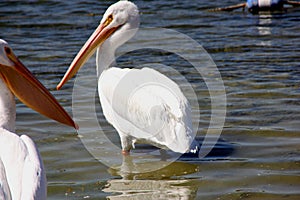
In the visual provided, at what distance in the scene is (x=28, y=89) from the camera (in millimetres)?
4020

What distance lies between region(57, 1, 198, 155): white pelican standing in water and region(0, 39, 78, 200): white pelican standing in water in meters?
1.22

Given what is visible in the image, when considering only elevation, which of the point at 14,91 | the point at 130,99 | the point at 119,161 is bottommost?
the point at 119,161

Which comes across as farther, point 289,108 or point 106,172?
point 289,108

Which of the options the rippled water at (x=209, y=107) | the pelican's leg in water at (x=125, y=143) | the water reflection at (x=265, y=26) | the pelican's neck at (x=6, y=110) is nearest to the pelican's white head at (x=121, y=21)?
the rippled water at (x=209, y=107)

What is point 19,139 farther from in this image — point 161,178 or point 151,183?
point 161,178

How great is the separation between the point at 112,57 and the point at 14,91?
7.03ft

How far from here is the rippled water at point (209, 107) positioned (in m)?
4.70

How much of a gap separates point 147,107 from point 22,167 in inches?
84.3

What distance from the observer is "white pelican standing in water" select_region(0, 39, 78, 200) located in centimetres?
318

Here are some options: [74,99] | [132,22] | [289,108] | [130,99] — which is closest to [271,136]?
[289,108]

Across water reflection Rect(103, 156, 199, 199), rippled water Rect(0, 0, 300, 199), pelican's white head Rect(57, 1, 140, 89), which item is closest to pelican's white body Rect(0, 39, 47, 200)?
rippled water Rect(0, 0, 300, 199)

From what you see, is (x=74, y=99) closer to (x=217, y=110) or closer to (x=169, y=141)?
(x=217, y=110)

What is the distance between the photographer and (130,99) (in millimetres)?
5520

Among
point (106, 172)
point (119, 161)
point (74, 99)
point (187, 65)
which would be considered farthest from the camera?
point (187, 65)
